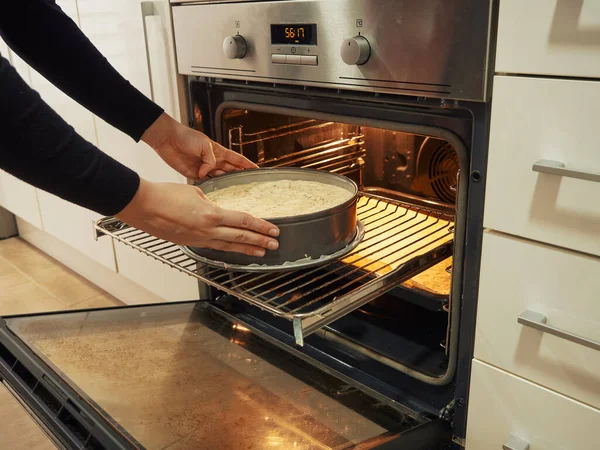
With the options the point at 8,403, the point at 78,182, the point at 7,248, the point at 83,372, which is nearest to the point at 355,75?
the point at 78,182

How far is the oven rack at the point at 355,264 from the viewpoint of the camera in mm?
825

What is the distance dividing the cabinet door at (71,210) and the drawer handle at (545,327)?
1.31 m

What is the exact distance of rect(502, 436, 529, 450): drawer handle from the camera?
82 cm

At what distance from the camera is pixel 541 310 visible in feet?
2.46

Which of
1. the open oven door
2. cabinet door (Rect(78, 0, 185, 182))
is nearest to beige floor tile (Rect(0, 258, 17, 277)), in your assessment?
cabinet door (Rect(78, 0, 185, 182))

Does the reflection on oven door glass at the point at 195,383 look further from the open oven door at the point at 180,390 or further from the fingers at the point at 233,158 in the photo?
the fingers at the point at 233,158

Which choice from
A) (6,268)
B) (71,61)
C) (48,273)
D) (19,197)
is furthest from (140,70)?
(6,268)

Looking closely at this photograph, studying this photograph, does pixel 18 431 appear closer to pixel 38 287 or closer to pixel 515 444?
pixel 38 287

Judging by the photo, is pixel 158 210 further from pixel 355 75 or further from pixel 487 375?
pixel 487 375

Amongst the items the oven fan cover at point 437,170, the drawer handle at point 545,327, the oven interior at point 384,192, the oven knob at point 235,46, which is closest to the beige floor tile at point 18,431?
the oven interior at point 384,192

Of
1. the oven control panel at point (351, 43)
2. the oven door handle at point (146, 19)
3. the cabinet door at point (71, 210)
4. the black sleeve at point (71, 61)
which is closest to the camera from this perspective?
the oven control panel at point (351, 43)

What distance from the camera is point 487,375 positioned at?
84 cm

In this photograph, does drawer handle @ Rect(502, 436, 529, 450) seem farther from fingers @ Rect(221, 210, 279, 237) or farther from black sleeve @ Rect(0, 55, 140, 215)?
black sleeve @ Rect(0, 55, 140, 215)

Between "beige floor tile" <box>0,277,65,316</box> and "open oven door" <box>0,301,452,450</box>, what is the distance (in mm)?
1070
